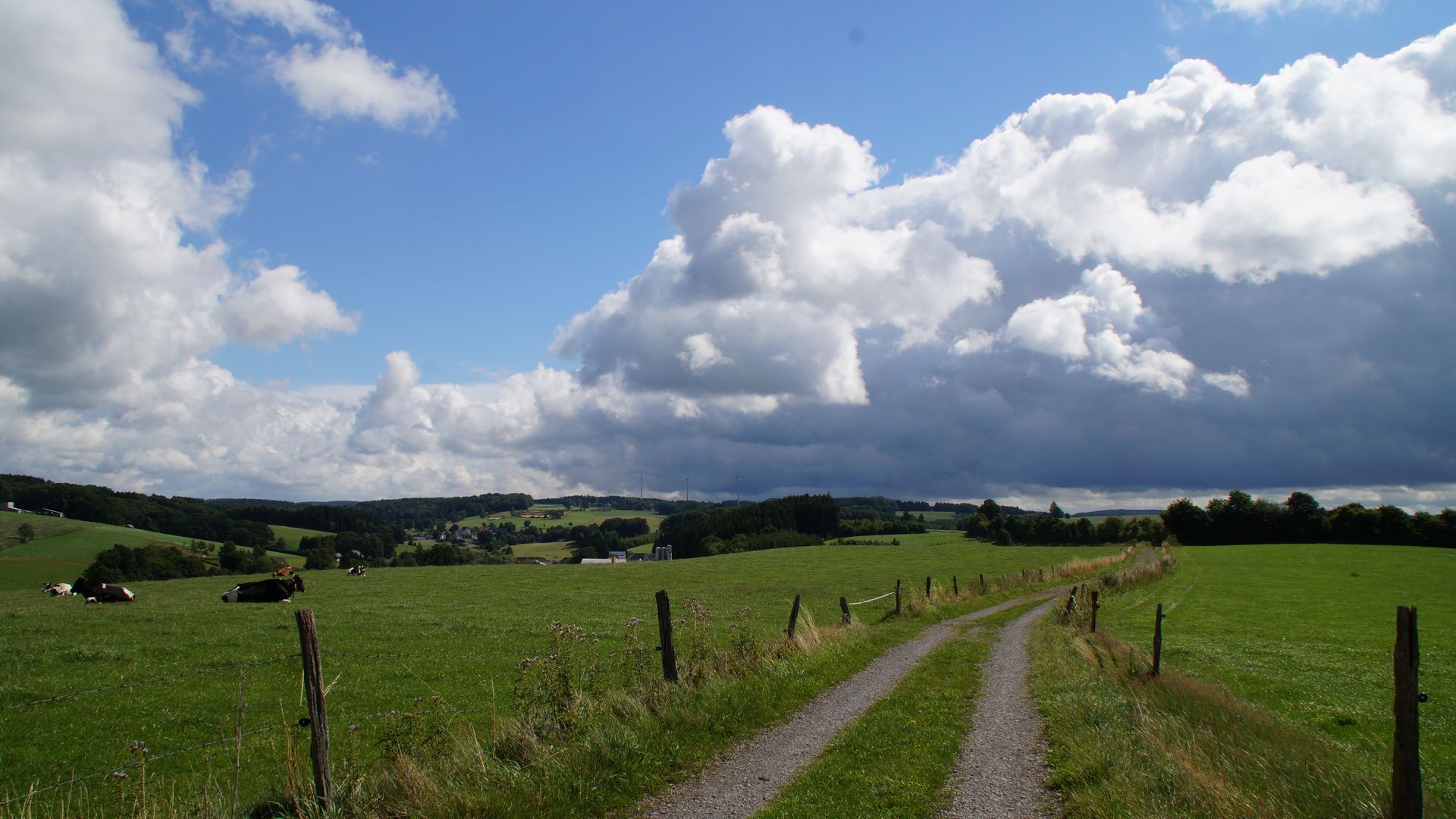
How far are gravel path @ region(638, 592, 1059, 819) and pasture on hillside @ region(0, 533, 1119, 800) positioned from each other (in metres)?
2.61

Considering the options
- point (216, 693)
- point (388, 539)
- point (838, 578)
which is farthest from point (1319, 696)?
point (388, 539)

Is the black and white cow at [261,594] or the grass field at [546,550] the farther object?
the grass field at [546,550]

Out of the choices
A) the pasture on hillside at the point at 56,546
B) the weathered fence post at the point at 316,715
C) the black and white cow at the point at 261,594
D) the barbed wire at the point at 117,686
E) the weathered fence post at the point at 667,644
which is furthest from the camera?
the pasture on hillside at the point at 56,546

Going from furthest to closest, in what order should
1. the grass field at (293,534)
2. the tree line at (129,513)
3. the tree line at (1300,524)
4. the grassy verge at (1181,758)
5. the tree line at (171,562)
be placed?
the grass field at (293,534)
the tree line at (129,513)
the tree line at (1300,524)
the tree line at (171,562)
the grassy verge at (1181,758)

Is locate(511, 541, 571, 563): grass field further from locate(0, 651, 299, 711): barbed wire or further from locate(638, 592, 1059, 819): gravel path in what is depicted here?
locate(638, 592, 1059, 819): gravel path

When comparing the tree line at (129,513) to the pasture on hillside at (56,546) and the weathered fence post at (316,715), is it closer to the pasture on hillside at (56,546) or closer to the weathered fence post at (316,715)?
the pasture on hillside at (56,546)

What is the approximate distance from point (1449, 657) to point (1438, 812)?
1006 inches

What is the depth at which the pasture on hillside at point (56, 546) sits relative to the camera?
6062cm

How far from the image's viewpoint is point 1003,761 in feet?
32.2

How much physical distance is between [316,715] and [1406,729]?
975cm

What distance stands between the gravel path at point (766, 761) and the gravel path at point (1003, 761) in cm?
194

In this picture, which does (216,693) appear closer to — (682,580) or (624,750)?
(624,750)

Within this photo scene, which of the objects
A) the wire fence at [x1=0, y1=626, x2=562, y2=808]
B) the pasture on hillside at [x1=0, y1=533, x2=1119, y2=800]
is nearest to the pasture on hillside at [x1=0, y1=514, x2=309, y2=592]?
the pasture on hillside at [x1=0, y1=533, x2=1119, y2=800]

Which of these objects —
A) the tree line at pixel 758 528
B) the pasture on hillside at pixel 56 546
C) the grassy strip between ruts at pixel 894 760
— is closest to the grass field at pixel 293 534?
the pasture on hillside at pixel 56 546
